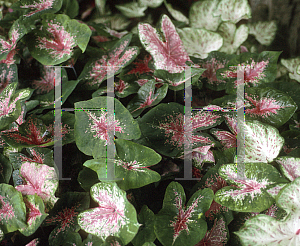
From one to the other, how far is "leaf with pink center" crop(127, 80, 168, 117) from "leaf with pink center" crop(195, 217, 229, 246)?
0.93ft

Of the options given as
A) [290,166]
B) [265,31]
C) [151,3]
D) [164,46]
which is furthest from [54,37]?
[265,31]

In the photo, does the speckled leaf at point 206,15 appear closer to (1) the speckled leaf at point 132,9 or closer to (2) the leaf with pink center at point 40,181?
(1) the speckled leaf at point 132,9

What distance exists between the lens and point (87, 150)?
0.47 meters

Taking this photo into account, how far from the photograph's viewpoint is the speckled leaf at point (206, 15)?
2.85 feet

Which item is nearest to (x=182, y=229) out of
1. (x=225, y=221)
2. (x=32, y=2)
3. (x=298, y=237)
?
(x=225, y=221)

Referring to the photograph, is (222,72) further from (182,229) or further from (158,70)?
(182,229)

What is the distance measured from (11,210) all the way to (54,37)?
428 mm

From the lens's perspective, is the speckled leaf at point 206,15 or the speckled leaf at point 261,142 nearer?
the speckled leaf at point 261,142

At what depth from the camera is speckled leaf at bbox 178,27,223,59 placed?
28.7 inches

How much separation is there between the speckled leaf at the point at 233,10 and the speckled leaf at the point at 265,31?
12 cm

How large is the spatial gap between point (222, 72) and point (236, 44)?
0.23 meters

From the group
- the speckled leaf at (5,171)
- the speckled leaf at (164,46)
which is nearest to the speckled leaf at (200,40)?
the speckled leaf at (164,46)

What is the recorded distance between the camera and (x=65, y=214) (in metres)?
0.51

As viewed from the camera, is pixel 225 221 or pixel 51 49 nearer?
pixel 225 221
